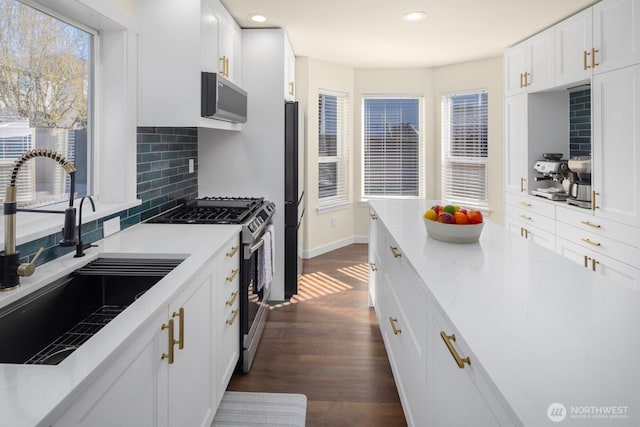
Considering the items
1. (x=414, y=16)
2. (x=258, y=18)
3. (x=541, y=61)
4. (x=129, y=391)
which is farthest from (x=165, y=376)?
(x=541, y=61)

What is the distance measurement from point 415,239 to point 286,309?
1.85m

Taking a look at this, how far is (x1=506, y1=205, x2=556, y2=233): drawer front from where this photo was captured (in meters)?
3.83

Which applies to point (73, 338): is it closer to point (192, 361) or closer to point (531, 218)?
point (192, 361)

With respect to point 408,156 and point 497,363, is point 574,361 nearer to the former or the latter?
point 497,363

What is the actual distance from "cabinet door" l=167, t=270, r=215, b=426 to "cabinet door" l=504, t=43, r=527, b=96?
374 centimetres

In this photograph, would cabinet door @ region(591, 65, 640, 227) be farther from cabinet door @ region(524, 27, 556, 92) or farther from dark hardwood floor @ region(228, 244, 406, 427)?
dark hardwood floor @ region(228, 244, 406, 427)

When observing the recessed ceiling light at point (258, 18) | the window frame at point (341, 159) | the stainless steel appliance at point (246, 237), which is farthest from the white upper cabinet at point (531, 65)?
the stainless steel appliance at point (246, 237)

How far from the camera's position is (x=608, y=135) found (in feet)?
10.2

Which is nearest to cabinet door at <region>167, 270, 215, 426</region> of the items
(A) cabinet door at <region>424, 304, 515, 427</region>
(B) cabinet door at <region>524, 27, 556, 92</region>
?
(A) cabinet door at <region>424, 304, 515, 427</region>

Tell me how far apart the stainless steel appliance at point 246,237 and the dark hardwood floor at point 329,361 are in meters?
0.16

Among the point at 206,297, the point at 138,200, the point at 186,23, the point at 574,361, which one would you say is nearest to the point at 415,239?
the point at 206,297

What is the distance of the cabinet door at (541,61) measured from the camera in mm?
3783

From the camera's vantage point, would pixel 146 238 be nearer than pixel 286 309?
Yes

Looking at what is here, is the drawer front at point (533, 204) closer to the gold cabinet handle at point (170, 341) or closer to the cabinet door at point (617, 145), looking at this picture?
the cabinet door at point (617, 145)
